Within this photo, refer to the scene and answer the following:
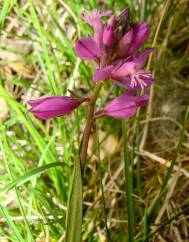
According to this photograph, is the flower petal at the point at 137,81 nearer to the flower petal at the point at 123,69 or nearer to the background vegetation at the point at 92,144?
the flower petal at the point at 123,69

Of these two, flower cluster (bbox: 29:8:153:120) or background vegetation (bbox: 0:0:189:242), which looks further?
background vegetation (bbox: 0:0:189:242)

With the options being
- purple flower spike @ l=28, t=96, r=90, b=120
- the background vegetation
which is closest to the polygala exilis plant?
purple flower spike @ l=28, t=96, r=90, b=120

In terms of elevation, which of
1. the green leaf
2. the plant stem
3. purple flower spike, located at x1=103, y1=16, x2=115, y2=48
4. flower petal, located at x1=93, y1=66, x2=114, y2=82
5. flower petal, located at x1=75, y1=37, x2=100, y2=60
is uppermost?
purple flower spike, located at x1=103, y1=16, x2=115, y2=48

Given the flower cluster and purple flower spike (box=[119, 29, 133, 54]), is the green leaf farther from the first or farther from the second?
purple flower spike (box=[119, 29, 133, 54])

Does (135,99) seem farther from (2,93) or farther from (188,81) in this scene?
(188,81)

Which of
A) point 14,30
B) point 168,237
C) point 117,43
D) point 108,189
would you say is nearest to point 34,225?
point 108,189

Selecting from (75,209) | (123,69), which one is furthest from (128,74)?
(75,209)

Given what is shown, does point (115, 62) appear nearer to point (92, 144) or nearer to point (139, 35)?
point (139, 35)
